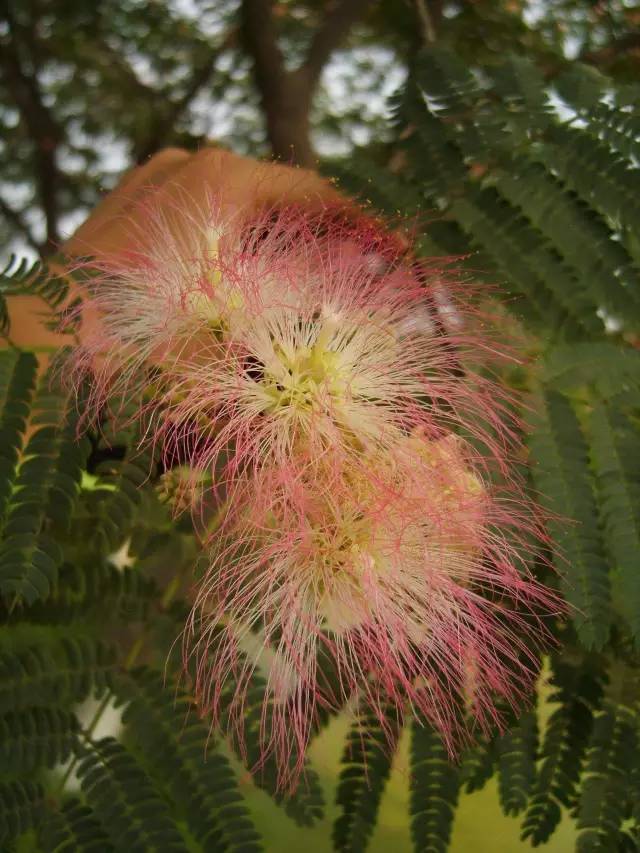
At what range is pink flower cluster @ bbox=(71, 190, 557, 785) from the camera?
2.80ft

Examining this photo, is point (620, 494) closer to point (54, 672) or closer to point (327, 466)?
point (327, 466)

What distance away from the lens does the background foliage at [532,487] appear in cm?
94

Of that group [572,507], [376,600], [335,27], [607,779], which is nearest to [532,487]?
[572,507]

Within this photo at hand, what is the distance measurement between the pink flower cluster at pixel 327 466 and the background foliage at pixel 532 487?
0.18ft

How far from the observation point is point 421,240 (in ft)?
3.80

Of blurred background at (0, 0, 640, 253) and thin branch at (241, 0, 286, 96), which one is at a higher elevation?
blurred background at (0, 0, 640, 253)

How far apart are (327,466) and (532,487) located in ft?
0.93

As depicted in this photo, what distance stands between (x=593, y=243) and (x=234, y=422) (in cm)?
58

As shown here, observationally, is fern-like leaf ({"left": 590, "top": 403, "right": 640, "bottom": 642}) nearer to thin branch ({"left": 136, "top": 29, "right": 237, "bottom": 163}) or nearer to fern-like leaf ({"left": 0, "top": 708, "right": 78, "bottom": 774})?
fern-like leaf ({"left": 0, "top": 708, "right": 78, "bottom": 774})

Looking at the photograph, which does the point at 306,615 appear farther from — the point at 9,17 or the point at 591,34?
the point at 9,17

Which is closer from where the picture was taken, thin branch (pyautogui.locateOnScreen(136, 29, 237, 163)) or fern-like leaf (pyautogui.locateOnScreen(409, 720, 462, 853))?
fern-like leaf (pyautogui.locateOnScreen(409, 720, 462, 853))

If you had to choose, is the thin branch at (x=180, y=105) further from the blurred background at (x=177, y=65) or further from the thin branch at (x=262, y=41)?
the thin branch at (x=262, y=41)

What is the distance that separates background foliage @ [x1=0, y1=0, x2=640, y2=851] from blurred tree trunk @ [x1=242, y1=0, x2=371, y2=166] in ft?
2.60

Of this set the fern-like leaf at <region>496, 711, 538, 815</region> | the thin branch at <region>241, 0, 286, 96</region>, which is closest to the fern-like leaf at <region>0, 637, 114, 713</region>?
the fern-like leaf at <region>496, 711, 538, 815</region>
